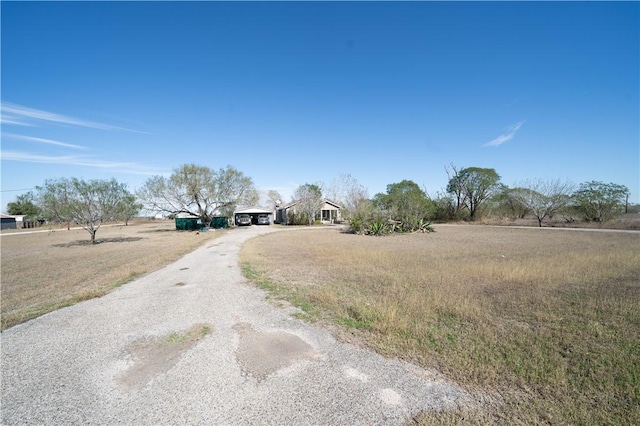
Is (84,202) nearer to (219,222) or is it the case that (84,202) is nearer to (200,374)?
(219,222)

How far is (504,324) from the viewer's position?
4773mm

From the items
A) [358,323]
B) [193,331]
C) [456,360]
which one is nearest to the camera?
[456,360]

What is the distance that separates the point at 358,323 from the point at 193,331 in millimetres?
2964

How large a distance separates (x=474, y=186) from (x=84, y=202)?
165 feet

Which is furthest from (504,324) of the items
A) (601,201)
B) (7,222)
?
(7,222)

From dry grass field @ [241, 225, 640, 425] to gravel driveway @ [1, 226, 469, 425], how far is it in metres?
0.43

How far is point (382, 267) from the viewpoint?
33.2 feet

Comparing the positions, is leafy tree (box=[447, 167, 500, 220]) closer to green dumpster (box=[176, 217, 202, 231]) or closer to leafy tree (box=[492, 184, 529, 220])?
leafy tree (box=[492, 184, 529, 220])

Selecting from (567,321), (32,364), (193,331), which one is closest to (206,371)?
(193,331)

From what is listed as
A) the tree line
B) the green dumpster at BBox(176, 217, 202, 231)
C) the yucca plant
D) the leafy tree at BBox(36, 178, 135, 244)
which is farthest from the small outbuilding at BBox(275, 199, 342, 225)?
the leafy tree at BBox(36, 178, 135, 244)

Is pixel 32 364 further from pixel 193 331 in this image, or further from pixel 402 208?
pixel 402 208

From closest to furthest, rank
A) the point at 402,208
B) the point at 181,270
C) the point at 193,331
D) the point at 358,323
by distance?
the point at 193,331 → the point at 358,323 → the point at 181,270 → the point at 402,208

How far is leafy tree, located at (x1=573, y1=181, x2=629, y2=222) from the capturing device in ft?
94.3

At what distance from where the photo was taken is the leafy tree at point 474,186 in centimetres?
4188
